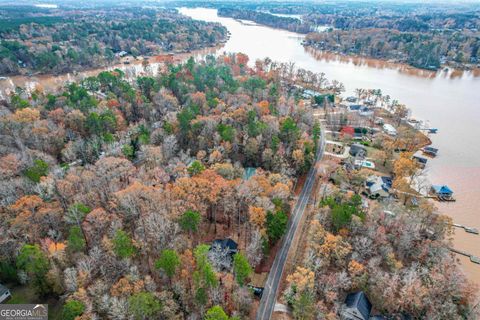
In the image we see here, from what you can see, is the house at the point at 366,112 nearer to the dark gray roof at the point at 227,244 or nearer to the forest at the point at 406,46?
the dark gray roof at the point at 227,244

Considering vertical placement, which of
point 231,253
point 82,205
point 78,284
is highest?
point 82,205

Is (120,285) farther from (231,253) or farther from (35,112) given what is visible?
(35,112)

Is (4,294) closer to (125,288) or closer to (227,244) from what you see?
(125,288)

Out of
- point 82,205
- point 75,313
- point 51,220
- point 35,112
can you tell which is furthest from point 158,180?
point 35,112

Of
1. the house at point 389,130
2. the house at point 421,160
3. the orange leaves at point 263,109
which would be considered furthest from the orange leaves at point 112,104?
the house at point 421,160

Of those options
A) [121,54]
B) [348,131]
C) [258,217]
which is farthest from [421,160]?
[121,54]

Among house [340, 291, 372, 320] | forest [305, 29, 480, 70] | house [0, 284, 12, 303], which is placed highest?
forest [305, 29, 480, 70]

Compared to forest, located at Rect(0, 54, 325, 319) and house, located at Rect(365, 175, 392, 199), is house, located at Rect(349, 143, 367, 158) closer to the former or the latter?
house, located at Rect(365, 175, 392, 199)

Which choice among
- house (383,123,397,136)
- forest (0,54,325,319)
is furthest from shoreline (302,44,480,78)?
forest (0,54,325,319)
